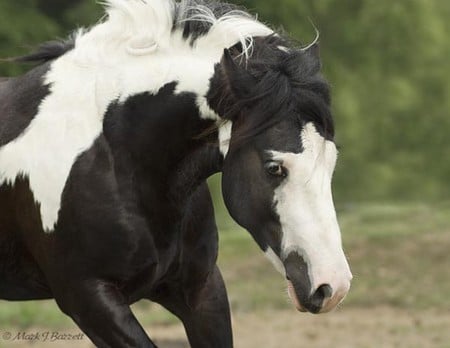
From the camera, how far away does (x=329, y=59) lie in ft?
54.7

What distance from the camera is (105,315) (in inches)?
185

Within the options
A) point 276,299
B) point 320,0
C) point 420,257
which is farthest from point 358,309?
point 320,0

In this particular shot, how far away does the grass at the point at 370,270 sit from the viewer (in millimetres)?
11109

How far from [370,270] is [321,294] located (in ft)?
Answer: 30.4

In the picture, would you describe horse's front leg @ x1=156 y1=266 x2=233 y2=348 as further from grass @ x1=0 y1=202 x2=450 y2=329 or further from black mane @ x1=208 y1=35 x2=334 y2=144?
grass @ x1=0 y1=202 x2=450 y2=329

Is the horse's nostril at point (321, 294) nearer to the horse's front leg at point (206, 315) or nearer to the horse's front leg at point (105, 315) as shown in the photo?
the horse's front leg at point (105, 315)

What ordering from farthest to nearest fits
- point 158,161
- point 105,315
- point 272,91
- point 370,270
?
1. point 370,270
2. point 158,161
3. point 105,315
4. point 272,91

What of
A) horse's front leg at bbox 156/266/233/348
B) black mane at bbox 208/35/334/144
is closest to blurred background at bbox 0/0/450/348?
black mane at bbox 208/35/334/144

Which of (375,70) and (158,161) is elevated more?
(158,161)

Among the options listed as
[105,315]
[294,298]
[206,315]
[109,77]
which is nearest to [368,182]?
[206,315]

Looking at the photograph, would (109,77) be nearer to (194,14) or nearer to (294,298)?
(194,14)

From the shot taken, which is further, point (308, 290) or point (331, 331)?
point (331, 331)

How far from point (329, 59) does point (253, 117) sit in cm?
1235

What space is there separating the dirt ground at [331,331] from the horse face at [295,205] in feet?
14.7
